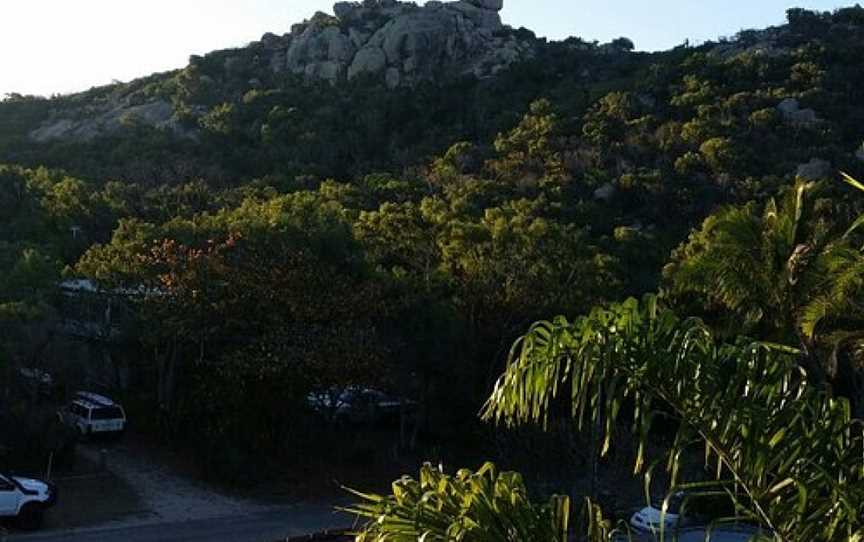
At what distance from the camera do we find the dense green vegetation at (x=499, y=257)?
411 centimetres

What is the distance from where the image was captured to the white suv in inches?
926

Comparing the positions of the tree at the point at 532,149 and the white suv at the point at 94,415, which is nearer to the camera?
the white suv at the point at 94,415

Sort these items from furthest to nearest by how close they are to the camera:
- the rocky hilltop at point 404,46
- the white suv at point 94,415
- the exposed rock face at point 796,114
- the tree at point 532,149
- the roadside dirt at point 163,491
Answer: the rocky hilltop at point 404,46, the exposed rock face at point 796,114, the tree at point 532,149, the white suv at point 94,415, the roadside dirt at point 163,491

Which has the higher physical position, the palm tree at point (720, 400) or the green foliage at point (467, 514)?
the palm tree at point (720, 400)

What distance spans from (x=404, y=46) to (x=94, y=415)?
54.4m

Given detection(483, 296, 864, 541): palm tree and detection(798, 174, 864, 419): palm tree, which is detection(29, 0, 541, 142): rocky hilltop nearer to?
detection(798, 174, 864, 419): palm tree

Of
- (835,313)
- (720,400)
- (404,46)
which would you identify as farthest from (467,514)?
(404,46)

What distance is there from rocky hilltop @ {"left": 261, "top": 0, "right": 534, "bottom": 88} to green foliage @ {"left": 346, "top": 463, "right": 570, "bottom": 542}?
66.7 meters

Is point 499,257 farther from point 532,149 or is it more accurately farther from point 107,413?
point 532,149

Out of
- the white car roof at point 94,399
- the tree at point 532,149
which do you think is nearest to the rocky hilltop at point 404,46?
the tree at point 532,149

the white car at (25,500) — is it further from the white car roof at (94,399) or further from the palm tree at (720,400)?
the palm tree at (720,400)

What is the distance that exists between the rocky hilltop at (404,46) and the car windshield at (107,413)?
48.6m

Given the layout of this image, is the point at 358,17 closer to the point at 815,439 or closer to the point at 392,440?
the point at 392,440

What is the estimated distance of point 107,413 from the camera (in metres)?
23.8
